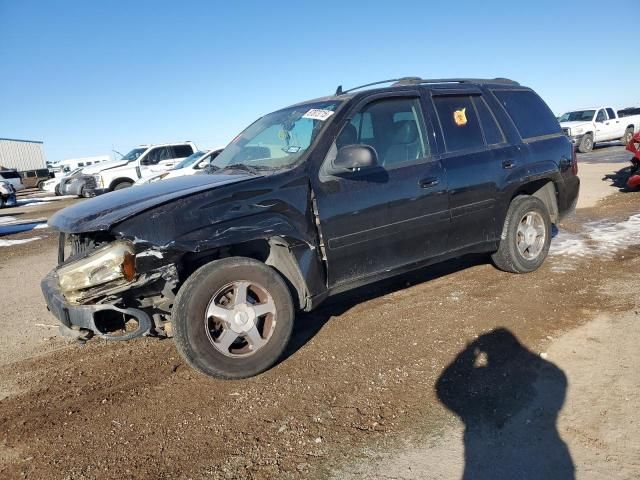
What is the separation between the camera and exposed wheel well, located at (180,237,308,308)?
11.2 feet

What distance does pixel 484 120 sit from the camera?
188 inches

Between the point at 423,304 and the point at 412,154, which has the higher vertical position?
the point at 412,154

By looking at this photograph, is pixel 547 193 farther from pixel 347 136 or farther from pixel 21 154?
pixel 21 154

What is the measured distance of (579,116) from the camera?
22.5m

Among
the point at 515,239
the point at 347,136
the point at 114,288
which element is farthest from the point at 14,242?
the point at 515,239

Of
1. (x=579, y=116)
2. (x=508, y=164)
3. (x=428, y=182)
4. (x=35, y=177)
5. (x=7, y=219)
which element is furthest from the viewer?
(x=35, y=177)

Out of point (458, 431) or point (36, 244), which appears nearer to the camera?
point (458, 431)

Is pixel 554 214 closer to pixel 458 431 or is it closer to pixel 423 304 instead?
pixel 423 304

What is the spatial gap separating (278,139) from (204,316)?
1.76 m

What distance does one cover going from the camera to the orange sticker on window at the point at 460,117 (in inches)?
178

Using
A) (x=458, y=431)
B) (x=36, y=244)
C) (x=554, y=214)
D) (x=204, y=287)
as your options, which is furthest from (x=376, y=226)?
(x=36, y=244)

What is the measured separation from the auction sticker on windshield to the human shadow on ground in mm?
2093

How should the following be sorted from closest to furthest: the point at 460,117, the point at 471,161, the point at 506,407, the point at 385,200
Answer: the point at 506,407 < the point at 385,200 < the point at 471,161 < the point at 460,117

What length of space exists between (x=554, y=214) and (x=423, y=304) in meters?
2.12
